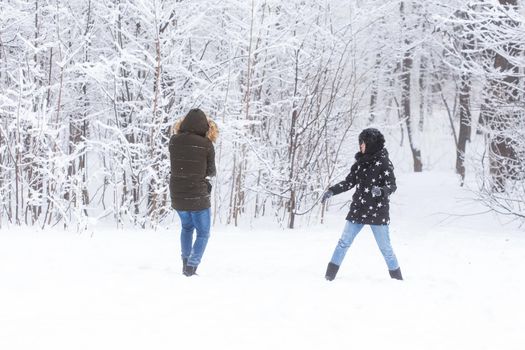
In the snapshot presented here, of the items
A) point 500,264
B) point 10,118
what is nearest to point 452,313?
point 500,264

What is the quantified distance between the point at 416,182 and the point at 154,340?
13676mm

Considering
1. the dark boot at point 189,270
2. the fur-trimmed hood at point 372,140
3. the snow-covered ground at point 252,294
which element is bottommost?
the snow-covered ground at point 252,294

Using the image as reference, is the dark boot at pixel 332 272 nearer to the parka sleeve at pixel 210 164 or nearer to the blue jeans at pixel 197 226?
the blue jeans at pixel 197 226

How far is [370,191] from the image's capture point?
17.1 ft

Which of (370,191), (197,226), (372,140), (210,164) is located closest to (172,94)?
(210,164)

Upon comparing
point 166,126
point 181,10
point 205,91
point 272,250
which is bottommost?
point 272,250

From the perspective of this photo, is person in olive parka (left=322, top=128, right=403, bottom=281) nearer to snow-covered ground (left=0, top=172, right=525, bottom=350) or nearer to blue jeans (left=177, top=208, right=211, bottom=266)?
snow-covered ground (left=0, top=172, right=525, bottom=350)

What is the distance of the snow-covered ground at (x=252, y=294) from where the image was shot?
148 inches

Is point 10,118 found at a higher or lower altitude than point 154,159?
higher

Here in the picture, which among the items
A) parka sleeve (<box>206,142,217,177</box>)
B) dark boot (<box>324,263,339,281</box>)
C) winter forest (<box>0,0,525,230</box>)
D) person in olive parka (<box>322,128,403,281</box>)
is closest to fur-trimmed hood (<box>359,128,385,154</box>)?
person in olive parka (<box>322,128,403,281</box>)

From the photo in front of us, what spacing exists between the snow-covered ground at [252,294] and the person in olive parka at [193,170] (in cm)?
60

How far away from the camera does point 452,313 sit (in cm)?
446

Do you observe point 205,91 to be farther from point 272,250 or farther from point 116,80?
point 272,250

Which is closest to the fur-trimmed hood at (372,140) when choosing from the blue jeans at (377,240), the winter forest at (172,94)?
the blue jeans at (377,240)
